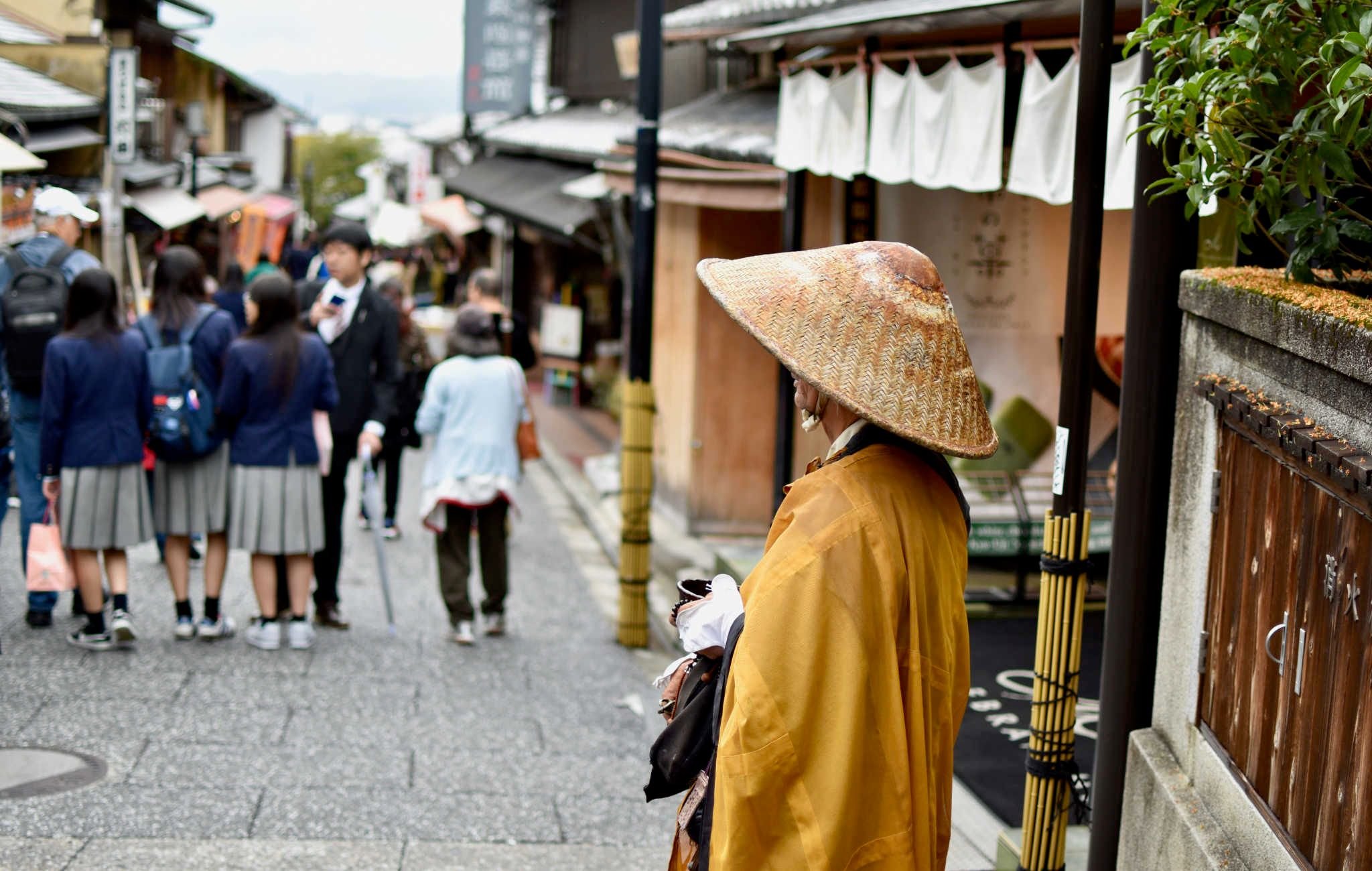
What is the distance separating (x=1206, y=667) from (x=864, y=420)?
1.63 meters

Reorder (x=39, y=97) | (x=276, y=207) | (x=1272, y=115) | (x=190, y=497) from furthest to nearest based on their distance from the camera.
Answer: (x=276, y=207), (x=39, y=97), (x=190, y=497), (x=1272, y=115)

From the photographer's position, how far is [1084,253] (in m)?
4.19

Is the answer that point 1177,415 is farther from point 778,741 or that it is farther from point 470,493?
point 470,493

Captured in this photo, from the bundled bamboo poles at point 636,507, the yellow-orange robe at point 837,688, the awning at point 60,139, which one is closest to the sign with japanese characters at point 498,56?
the awning at point 60,139

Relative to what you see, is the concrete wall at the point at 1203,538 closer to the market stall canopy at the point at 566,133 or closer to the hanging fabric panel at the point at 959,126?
the hanging fabric panel at the point at 959,126

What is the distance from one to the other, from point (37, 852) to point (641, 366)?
4570mm

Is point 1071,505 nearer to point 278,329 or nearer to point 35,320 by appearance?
point 278,329

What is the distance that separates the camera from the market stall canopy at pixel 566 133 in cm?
1873

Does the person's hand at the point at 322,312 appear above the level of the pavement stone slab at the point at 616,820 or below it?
above

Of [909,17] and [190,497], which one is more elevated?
[909,17]

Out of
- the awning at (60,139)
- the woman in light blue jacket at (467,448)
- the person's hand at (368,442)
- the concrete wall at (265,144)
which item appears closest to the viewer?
the person's hand at (368,442)

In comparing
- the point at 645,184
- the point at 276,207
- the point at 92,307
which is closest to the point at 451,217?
the point at 276,207

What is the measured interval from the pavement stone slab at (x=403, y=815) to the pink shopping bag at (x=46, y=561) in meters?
2.19

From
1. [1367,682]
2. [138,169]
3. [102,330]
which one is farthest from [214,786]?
[138,169]
